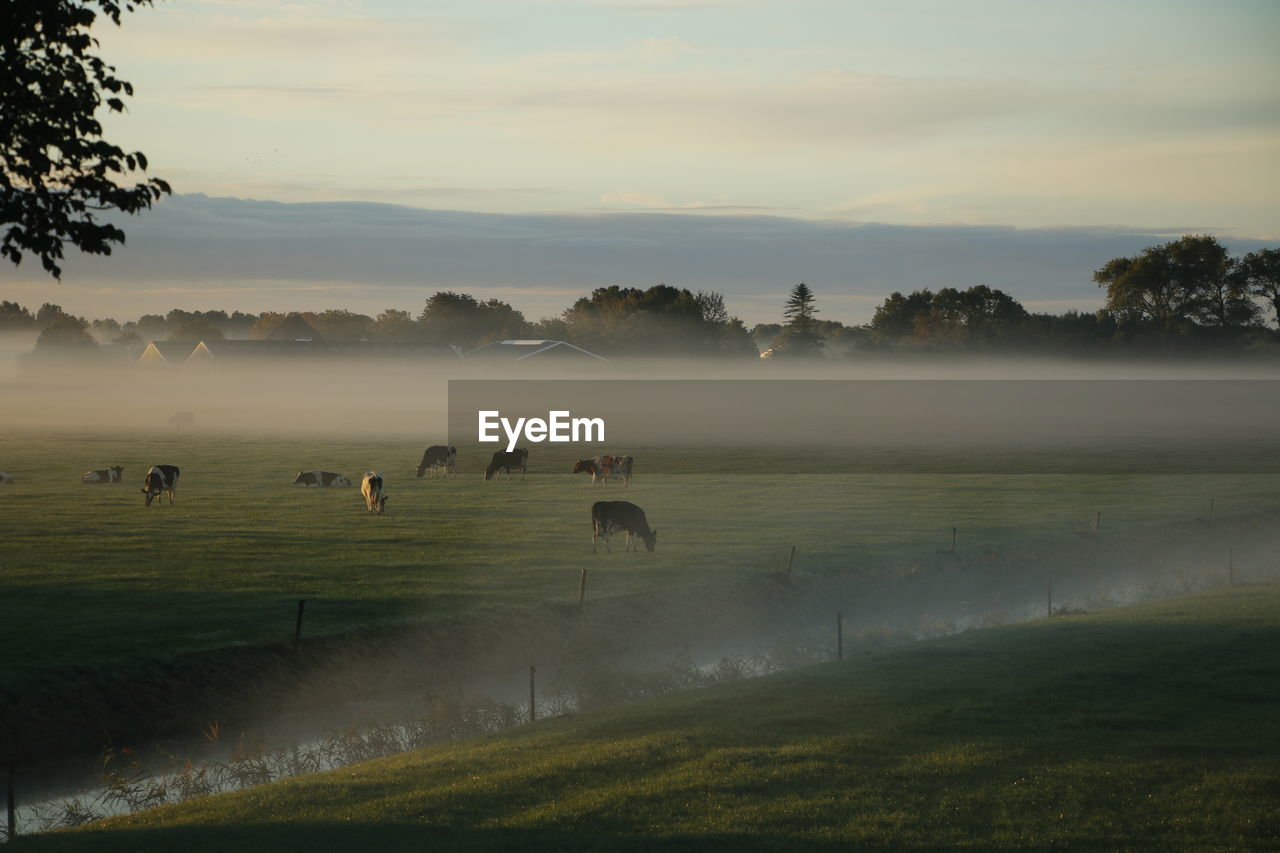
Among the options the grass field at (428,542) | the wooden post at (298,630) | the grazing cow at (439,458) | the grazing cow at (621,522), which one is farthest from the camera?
the grazing cow at (439,458)

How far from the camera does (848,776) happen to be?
49.8 feet

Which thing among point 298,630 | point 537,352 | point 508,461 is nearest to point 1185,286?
point 537,352

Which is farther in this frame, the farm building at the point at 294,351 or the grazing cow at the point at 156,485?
the farm building at the point at 294,351

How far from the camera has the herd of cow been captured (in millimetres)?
35438

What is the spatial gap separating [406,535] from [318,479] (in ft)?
46.8

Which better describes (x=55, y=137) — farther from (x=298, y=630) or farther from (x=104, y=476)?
(x=104, y=476)

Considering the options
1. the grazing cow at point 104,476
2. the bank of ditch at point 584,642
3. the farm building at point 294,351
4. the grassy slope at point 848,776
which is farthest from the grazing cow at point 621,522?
the farm building at point 294,351

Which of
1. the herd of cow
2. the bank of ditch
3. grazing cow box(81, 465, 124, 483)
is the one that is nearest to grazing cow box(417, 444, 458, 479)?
the herd of cow

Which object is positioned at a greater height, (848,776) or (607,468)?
(607,468)

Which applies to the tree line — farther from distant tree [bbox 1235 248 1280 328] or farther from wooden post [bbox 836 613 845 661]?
wooden post [bbox 836 613 845 661]

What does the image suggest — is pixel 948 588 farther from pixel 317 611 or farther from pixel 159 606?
Answer: pixel 159 606

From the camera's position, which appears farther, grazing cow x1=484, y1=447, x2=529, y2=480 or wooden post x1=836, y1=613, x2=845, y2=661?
grazing cow x1=484, y1=447, x2=529, y2=480

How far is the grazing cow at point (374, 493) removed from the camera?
41.3 meters

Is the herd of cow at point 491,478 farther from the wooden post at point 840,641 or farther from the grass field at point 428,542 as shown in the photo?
the wooden post at point 840,641
